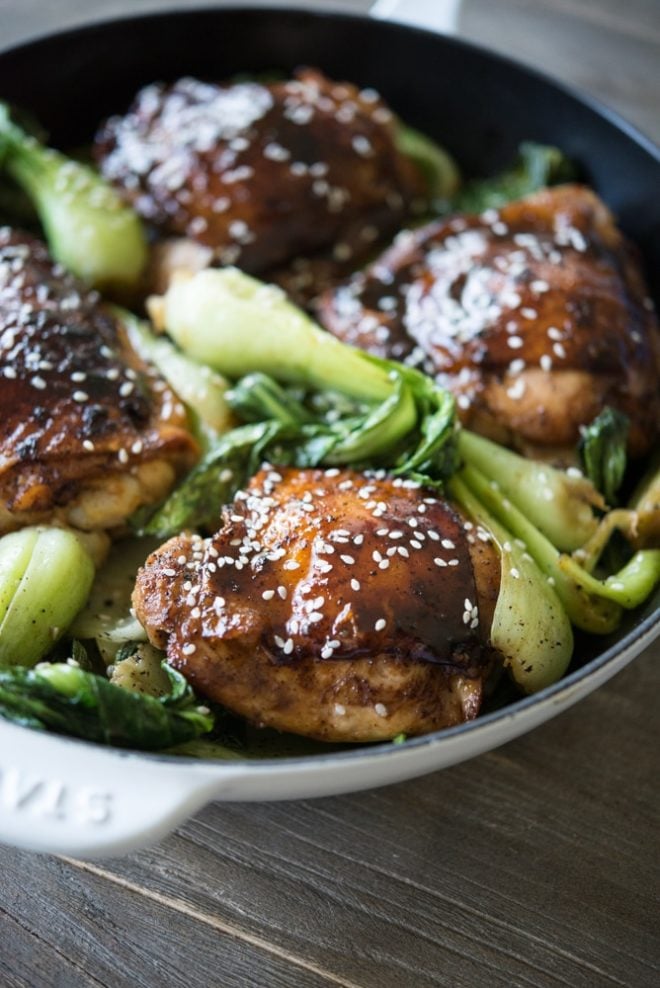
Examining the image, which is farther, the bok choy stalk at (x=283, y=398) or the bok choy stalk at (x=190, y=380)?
the bok choy stalk at (x=190, y=380)

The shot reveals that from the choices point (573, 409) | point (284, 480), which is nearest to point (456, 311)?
point (573, 409)

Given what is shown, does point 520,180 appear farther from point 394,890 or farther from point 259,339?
point 394,890

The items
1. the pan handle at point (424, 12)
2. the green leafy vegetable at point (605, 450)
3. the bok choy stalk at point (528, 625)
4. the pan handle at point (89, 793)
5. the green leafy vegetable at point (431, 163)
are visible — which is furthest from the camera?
the pan handle at point (424, 12)

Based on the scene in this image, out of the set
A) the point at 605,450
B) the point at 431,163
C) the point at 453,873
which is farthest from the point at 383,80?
the point at 453,873

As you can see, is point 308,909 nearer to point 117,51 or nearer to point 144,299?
point 144,299

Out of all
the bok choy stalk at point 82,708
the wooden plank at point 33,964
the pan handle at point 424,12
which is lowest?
the wooden plank at point 33,964

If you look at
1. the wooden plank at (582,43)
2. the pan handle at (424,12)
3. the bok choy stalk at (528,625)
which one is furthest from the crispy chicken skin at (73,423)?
the wooden plank at (582,43)

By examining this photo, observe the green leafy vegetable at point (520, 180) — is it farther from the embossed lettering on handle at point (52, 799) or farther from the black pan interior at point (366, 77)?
the embossed lettering on handle at point (52, 799)
